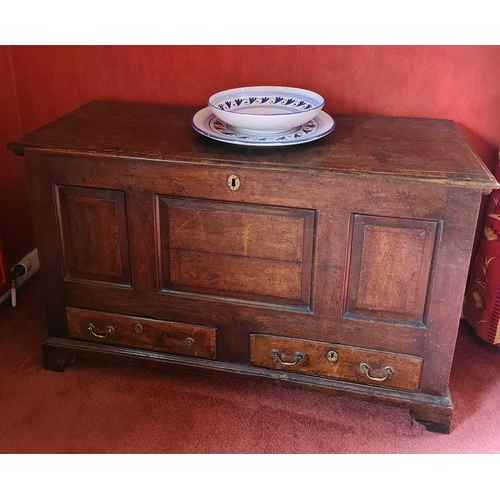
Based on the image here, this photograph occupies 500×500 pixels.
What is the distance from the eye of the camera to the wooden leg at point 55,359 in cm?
184

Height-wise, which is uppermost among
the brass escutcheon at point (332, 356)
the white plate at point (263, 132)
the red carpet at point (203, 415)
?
the white plate at point (263, 132)

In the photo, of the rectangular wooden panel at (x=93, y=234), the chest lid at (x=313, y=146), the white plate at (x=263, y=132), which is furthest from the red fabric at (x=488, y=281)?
the rectangular wooden panel at (x=93, y=234)

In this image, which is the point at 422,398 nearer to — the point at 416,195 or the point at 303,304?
the point at 303,304

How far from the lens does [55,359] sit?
1.85 m

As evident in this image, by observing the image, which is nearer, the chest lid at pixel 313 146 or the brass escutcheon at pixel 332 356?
the chest lid at pixel 313 146

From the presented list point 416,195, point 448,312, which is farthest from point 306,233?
point 448,312

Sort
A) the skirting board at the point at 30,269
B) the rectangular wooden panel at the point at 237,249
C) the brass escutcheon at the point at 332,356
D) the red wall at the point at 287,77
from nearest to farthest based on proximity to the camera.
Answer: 1. the rectangular wooden panel at the point at 237,249
2. the brass escutcheon at the point at 332,356
3. the red wall at the point at 287,77
4. the skirting board at the point at 30,269

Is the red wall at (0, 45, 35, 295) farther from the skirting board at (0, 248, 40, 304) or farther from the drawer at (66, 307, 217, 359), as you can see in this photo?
the drawer at (66, 307, 217, 359)

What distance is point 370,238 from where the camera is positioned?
146cm

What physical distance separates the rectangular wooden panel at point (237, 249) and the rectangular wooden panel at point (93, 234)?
12cm

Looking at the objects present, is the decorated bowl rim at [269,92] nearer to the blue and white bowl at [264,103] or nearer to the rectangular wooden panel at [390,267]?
the blue and white bowl at [264,103]

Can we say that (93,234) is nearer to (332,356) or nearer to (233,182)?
(233,182)

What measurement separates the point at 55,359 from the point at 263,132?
0.97m

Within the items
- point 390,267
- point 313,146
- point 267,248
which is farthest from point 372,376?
point 313,146
